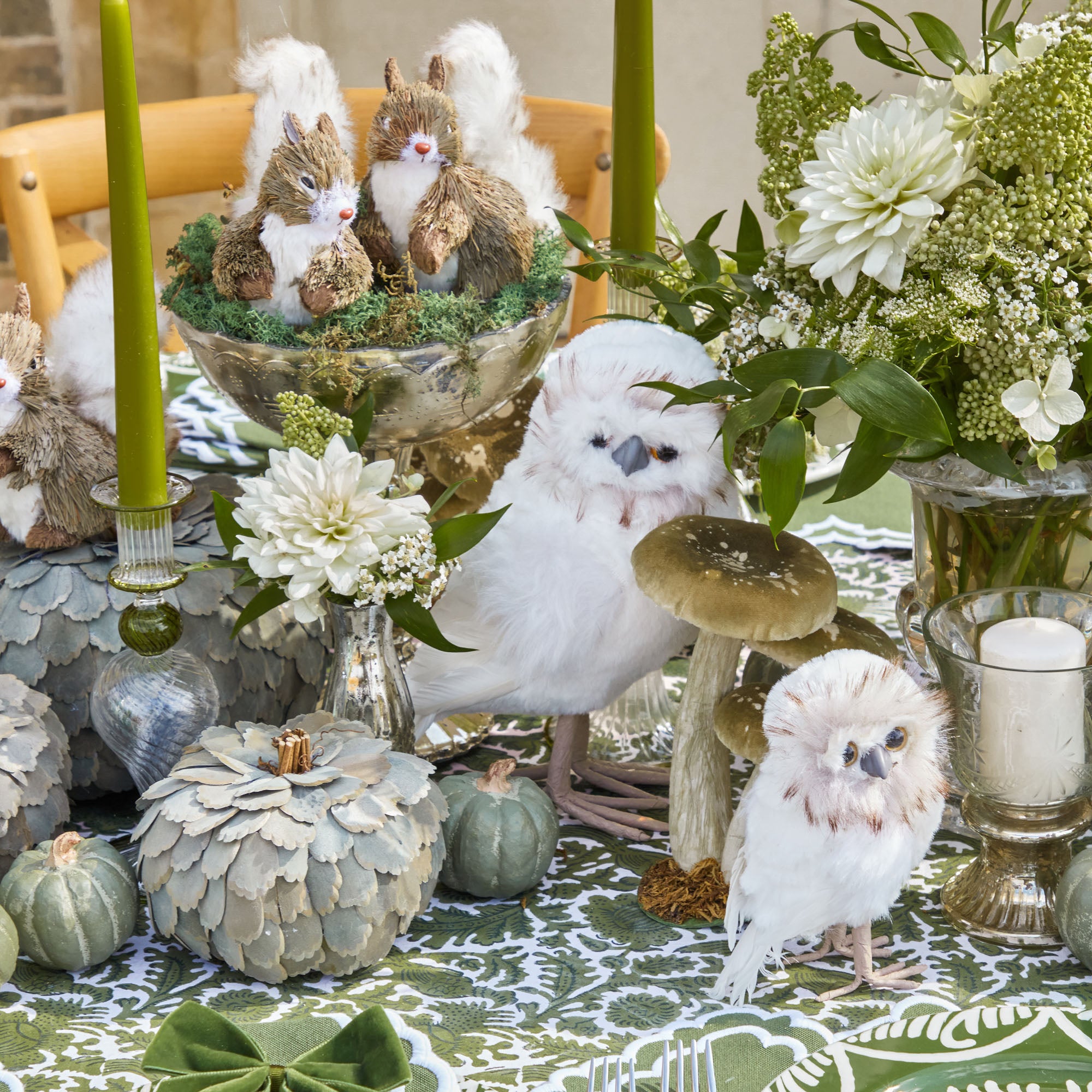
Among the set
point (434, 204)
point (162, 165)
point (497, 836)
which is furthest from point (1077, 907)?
point (162, 165)

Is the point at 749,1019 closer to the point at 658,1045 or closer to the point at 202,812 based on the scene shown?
the point at 658,1045

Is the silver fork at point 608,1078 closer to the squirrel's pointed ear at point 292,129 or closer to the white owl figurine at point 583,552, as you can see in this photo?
the white owl figurine at point 583,552

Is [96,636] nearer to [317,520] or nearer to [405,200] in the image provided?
[317,520]

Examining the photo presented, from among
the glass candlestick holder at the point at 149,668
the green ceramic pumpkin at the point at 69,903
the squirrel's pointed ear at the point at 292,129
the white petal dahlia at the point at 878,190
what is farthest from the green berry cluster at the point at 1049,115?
the green ceramic pumpkin at the point at 69,903

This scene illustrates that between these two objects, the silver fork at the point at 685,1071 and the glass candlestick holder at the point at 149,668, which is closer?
the silver fork at the point at 685,1071

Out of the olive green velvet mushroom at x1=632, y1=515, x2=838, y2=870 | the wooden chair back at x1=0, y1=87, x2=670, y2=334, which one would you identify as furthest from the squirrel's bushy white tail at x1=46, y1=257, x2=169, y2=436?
the wooden chair back at x1=0, y1=87, x2=670, y2=334

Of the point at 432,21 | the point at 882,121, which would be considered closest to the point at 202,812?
the point at 882,121

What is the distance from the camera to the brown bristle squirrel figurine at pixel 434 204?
727 millimetres

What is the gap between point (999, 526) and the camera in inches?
29.4

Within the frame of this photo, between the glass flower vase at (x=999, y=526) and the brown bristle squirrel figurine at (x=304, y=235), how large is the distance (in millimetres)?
332

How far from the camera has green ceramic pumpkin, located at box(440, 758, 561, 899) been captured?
72 cm

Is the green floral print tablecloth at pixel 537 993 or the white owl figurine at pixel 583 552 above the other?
the white owl figurine at pixel 583 552

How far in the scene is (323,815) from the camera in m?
0.66

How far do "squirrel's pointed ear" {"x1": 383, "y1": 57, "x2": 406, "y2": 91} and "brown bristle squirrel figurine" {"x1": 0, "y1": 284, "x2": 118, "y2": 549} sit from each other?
25 cm
